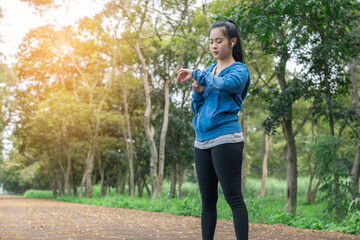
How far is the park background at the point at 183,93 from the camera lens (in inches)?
292

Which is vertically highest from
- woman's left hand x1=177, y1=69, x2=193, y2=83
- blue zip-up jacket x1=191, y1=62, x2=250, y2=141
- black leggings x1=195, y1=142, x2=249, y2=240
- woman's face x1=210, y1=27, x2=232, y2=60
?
woman's face x1=210, y1=27, x2=232, y2=60

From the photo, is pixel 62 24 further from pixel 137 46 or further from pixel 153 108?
pixel 153 108

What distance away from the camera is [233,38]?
270 centimetres

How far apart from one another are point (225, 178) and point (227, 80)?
0.66 meters

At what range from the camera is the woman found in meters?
2.48

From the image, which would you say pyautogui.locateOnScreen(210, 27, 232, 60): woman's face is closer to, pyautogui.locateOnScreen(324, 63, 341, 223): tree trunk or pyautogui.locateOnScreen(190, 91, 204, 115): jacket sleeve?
pyautogui.locateOnScreen(190, 91, 204, 115): jacket sleeve

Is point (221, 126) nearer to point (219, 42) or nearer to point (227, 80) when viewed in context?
point (227, 80)

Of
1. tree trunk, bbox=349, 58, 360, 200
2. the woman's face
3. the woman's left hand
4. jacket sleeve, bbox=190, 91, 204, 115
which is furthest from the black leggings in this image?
tree trunk, bbox=349, 58, 360, 200

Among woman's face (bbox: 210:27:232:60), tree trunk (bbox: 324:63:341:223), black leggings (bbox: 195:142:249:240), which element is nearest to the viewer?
black leggings (bbox: 195:142:249:240)

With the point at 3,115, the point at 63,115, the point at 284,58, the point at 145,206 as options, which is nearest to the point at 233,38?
the point at 284,58

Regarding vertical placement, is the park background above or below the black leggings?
above

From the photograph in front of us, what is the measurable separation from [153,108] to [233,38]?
19.3 meters

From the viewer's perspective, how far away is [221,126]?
100.0 inches

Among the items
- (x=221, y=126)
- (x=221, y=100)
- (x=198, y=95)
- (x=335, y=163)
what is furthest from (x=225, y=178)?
(x=335, y=163)
